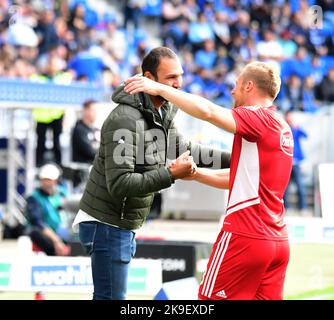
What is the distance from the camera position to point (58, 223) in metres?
12.7

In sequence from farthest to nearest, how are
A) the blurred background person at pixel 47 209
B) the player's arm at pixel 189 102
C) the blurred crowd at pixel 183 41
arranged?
the blurred crowd at pixel 183 41 → the blurred background person at pixel 47 209 → the player's arm at pixel 189 102

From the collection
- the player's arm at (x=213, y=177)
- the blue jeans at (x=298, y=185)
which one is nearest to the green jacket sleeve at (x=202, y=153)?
the player's arm at (x=213, y=177)

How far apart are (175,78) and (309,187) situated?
15.0 metres

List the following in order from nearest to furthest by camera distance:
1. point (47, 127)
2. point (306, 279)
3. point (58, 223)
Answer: point (306, 279) < point (58, 223) < point (47, 127)

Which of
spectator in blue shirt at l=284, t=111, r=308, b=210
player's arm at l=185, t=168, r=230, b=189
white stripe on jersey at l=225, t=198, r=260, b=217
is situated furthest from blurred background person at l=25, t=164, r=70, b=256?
spectator in blue shirt at l=284, t=111, r=308, b=210

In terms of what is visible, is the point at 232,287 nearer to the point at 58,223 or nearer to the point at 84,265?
the point at 84,265

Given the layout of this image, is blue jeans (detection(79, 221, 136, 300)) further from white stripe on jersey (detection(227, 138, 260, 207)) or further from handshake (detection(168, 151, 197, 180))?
white stripe on jersey (detection(227, 138, 260, 207))

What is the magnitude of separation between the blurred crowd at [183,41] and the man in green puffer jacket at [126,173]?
434 inches

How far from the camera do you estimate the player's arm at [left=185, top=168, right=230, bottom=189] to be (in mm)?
6445

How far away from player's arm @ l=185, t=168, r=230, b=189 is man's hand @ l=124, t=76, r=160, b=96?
0.91 metres

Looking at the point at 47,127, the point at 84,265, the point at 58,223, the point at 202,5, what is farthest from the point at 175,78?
the point at 202,5

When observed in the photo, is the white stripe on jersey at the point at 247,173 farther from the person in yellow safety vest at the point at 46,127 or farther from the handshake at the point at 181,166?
the person in yellow safety vest at the point at 46,127

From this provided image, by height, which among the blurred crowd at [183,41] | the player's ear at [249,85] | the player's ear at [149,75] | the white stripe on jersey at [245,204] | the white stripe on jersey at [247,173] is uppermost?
the blurred crowd at [183,41]

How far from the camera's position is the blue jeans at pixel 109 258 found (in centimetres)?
609
